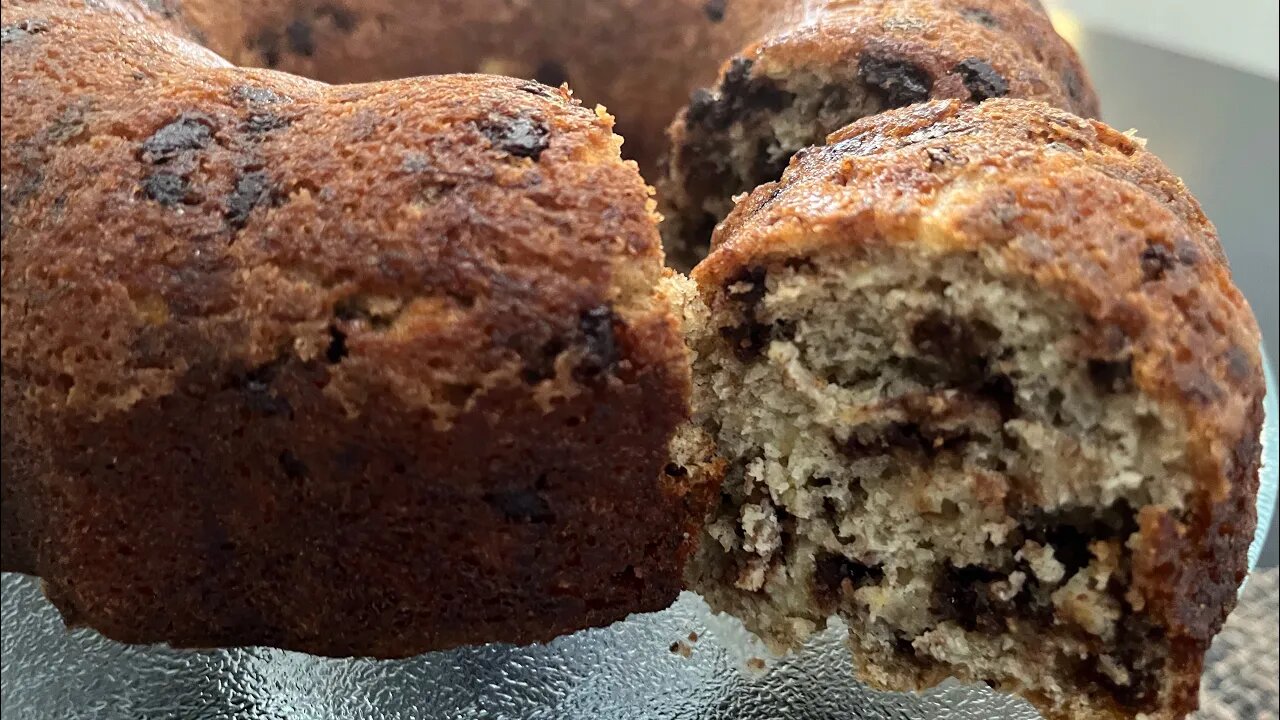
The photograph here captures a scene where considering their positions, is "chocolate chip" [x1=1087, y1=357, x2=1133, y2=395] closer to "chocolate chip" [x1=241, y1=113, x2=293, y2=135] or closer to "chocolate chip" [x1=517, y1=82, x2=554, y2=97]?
"chocolate chip" [x1=517, y1=82, x2=554, y2=97]

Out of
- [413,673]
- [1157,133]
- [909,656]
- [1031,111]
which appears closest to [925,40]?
[1031,111]

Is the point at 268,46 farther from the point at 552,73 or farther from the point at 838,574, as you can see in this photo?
the point at 838,574

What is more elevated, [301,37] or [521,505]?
[301,37]

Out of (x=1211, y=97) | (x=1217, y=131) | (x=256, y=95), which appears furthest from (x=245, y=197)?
(x=1211, y=97)

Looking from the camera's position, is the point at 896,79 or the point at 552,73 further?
the point at 552,73

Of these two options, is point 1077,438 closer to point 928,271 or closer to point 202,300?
point 928,271

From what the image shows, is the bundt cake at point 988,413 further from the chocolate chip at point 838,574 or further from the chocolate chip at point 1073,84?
the chocolate chip at point 1073,84
